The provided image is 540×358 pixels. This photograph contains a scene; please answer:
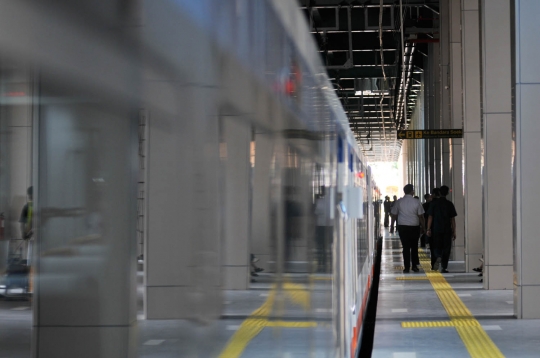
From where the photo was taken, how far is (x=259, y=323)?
1.96 meters

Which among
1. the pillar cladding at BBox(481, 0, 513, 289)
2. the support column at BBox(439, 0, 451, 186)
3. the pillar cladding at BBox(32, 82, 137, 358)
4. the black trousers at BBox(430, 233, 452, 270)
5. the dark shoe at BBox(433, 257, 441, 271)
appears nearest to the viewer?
the pillar cladding at BBox(32, 82, 137, 358)

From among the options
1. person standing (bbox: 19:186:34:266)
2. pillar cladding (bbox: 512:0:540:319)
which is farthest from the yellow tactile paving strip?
person standing (bbox: 19:186:34:266)

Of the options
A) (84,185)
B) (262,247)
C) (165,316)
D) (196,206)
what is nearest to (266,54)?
(262,247)

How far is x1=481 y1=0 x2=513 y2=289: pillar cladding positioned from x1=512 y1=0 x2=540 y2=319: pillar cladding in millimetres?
2766

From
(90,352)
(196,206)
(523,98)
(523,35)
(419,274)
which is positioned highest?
(523,35)

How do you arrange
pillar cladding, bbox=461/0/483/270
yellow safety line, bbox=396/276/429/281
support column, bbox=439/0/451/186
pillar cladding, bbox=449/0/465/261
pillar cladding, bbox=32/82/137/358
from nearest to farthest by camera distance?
pillar cladding, bbox=32/82/137/358
yellow safety line, bbox=396/276/429/281
pillar cladding, bbox=461/0/483/270
pillar cladding, bbox=449/0/465/261
support column, bbox=439/0/451/186

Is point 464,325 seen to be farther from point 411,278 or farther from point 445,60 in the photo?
point 445,60

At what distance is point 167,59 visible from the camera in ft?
4.41

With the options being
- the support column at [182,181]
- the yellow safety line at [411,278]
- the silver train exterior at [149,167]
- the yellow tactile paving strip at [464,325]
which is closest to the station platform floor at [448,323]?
the yellow tactile paving strip at [464,325]

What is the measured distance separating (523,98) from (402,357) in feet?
12.3

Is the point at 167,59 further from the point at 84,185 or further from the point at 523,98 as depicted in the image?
the point at 523,98

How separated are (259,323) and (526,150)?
830cm

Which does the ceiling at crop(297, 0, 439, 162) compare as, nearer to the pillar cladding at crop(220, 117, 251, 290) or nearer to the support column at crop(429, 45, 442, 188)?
the support column at crop(429, 45, 442, 188)

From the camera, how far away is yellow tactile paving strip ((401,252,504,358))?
796 cm
